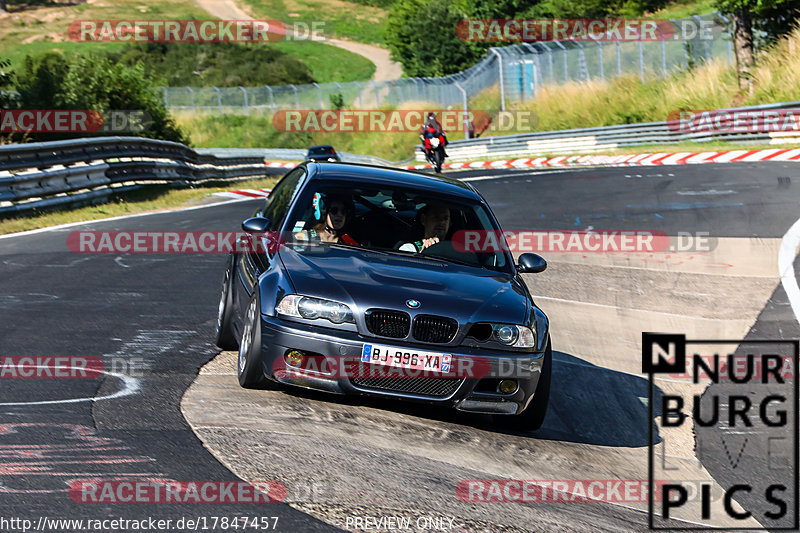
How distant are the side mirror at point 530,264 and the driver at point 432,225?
572 millimetres

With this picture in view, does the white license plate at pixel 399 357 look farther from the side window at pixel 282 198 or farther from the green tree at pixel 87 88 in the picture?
the green tree at pixel 87 88

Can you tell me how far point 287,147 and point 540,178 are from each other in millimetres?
37191

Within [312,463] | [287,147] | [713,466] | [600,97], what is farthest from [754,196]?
[287,147]

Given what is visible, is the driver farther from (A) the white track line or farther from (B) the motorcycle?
(B) the motorcycle

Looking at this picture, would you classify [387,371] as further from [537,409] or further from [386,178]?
[386,178]

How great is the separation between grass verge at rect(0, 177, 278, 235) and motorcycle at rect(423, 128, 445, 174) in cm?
542

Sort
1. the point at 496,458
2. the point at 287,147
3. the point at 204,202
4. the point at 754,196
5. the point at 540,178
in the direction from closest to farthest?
1. the point at 496,458
2. the point at 754,196
3. the point at 204,202
4. the point at 540,178
5. the point at 287,147

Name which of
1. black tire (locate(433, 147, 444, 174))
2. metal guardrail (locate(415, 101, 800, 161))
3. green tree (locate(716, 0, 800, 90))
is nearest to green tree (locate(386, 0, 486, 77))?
metal guardrail (locate(415, 101, 800, 161))

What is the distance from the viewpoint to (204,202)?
71.2 ft

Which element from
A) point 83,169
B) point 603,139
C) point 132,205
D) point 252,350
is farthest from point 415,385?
point 603,139

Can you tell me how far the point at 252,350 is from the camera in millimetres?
6059

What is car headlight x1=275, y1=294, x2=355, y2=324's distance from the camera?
5.82 meters

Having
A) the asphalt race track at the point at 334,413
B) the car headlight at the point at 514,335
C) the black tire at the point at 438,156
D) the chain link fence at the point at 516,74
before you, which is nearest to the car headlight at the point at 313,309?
the asphalt race track at the point at 334,413

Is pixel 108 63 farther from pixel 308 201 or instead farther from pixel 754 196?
pixel 308 201
